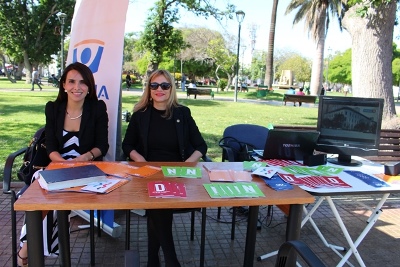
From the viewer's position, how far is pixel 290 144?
305cm

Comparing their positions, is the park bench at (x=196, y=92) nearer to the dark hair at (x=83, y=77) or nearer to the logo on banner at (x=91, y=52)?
the logo on banner at (x=91, y=52)

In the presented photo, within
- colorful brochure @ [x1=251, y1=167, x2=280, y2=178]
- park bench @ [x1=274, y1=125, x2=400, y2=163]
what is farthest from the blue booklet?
park bench @ [x1=274, y1=125, x2=400, y2=163]

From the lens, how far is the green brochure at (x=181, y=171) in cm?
246

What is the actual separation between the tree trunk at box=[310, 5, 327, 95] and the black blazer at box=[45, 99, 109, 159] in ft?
83.3

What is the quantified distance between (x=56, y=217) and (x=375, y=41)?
6.30 metres

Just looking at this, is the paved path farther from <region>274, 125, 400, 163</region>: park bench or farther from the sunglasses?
the sunglasses

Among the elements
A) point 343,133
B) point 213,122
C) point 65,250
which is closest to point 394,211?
point 343,133

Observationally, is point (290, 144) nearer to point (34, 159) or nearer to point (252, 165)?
point (252, 165)

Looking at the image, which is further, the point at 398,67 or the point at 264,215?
the point at 398,67

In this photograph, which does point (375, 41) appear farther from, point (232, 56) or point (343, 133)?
point (232, 56)

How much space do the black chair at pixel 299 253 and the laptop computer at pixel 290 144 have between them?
1388 millimetres

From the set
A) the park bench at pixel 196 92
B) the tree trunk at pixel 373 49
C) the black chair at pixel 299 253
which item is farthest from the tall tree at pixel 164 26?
the black chair at pixel 299 253

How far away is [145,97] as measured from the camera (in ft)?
10.8

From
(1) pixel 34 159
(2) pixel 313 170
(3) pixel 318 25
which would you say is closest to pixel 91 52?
(1) pixel 34 159
